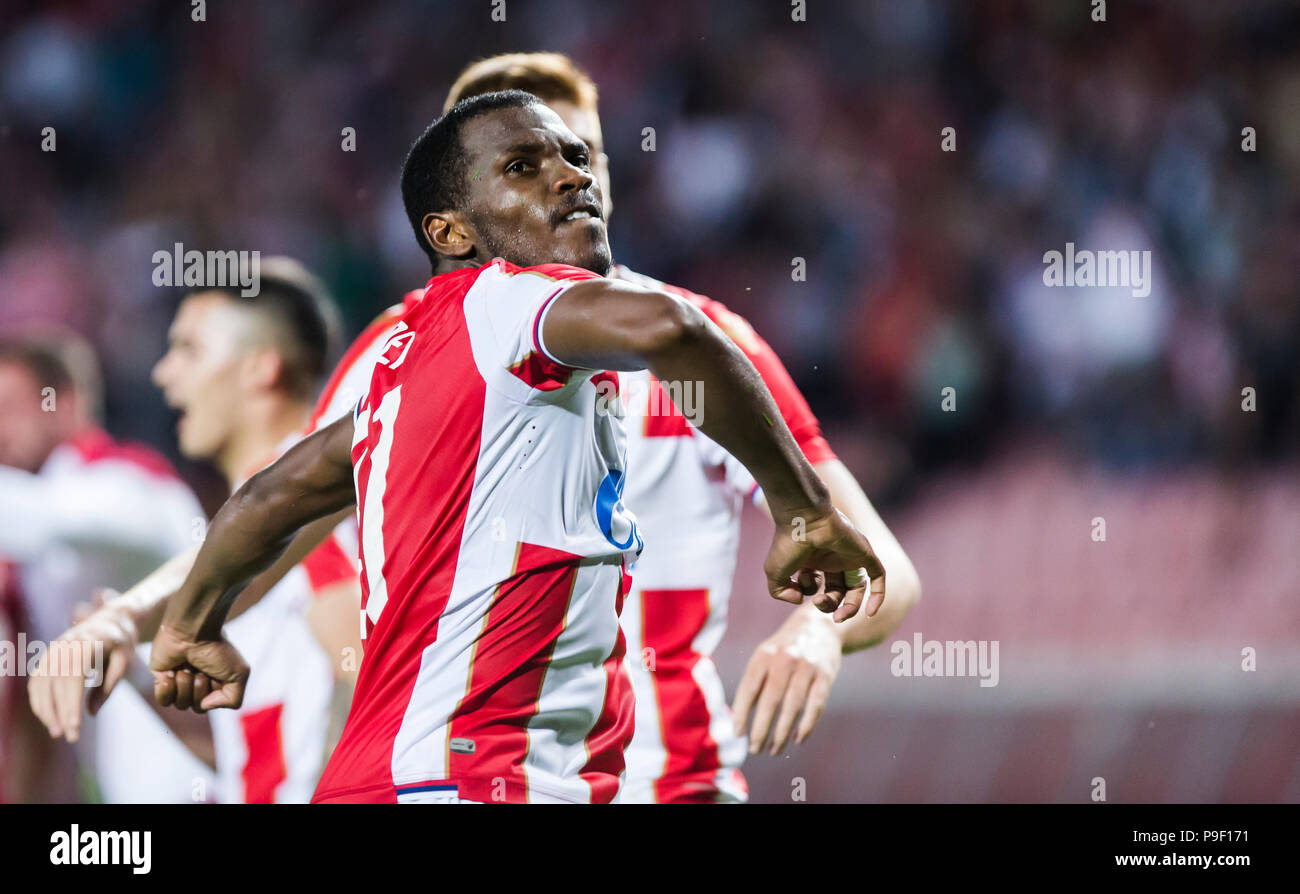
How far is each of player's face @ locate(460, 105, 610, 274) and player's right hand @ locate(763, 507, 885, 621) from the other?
1.67 feet

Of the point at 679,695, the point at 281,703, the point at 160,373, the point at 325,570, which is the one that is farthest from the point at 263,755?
the point at 160,373

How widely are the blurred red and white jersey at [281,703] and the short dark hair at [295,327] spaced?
29.2 inches

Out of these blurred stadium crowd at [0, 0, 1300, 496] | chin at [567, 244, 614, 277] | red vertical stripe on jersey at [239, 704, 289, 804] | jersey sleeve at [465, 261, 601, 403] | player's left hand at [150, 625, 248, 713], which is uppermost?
blurred stadium crowd at [0, 0, 1300, 496]

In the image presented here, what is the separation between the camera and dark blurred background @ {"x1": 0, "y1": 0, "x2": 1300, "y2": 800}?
205 inches

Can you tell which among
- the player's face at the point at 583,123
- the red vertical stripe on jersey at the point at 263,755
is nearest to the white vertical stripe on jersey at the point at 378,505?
the player's face at the point at 583,123

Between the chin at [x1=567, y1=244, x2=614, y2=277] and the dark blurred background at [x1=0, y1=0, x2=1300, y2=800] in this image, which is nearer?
the chin at [x1=567, y1=244, x2=614, y2=277]

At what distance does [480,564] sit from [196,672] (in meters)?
0.67

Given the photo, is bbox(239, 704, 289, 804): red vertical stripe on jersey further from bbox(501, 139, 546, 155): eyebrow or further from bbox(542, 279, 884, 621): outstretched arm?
bbox(542, 279, 884, 621): outstretched arm

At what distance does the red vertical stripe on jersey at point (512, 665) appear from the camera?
64.9 inches

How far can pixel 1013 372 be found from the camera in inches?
222

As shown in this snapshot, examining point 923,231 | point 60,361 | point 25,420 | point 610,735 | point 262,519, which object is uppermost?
point 923,231

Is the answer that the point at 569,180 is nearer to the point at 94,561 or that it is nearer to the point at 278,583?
the point at 278,583

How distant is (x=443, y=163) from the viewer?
6.31 feet

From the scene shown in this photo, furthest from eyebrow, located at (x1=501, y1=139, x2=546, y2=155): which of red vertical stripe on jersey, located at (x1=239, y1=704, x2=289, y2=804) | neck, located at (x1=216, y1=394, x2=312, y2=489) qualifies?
neck, located at (x1=216, y1=394, x2=312, y2=489)
